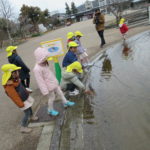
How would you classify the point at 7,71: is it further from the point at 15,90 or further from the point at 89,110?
the point at 89,110

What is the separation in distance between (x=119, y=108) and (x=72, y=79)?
1.38m

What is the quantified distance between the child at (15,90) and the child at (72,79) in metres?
1.20

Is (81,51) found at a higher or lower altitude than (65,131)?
higher

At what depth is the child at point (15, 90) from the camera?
3438 millimetres

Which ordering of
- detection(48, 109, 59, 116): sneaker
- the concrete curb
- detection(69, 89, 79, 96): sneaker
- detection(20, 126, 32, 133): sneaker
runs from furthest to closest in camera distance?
1. detection(69, 89, 79, 96): sneaker
2. detection(48, 109, 59, 116): sneaker
3. detection(20, 126, 32, 133): sneaker
4. the concrete curb

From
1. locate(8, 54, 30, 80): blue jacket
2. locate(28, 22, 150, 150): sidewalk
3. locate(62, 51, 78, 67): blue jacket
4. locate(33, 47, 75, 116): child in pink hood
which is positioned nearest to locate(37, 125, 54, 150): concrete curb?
locate(28, 22, 150, 150): sidewalk

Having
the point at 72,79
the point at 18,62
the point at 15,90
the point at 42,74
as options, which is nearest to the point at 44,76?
the point at 42,74

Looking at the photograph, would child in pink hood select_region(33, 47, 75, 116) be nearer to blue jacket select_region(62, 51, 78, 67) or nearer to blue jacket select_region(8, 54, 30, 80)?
blue jacket select_region(62, 51, 78, 67)

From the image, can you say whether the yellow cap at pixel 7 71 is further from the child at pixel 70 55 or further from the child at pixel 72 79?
the child at pixel 70 55

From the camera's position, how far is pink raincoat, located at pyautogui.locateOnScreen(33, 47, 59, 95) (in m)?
3.81

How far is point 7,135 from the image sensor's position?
3.82m

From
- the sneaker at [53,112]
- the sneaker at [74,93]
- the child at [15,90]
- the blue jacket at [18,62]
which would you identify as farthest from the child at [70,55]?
the child at [15,90]

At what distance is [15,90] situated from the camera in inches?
139

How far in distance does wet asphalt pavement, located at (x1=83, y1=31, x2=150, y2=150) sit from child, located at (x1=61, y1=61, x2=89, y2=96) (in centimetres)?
43
